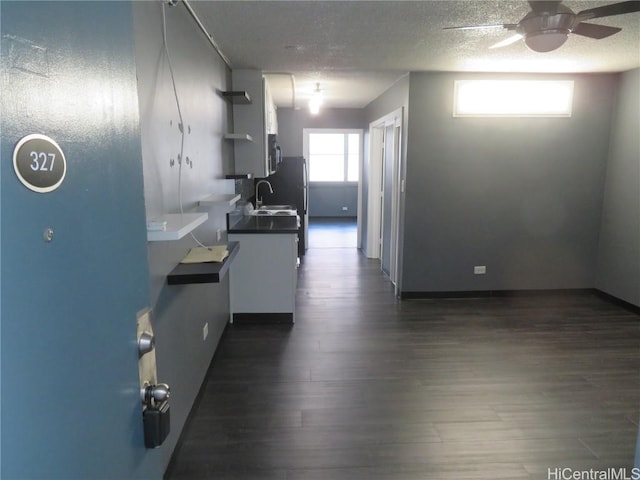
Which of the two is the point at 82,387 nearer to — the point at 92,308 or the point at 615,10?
the point at 92,308

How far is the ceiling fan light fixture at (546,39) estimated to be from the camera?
232 centimetres

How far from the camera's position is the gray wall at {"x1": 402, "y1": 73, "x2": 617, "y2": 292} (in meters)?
4.69

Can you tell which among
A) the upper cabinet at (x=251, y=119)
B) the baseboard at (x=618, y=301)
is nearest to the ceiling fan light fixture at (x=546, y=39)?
the upper cabinet at (x=251, y=119)

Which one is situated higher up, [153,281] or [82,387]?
[82,387]

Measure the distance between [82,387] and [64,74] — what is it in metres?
0.49

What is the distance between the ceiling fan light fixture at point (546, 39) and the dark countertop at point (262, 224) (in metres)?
2.36

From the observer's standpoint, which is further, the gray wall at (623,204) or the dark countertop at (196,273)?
the gray wall at (623,204)

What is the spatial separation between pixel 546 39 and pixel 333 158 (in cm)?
933

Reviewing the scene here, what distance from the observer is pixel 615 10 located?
2.17m

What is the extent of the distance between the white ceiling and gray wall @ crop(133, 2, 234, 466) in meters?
0.37

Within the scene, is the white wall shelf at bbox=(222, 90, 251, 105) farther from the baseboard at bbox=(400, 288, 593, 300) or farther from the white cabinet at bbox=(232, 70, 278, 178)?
the baseboard at bbox=(400, 288, 593, 300)

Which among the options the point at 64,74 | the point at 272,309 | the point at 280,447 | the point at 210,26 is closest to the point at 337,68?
the point at 210,26

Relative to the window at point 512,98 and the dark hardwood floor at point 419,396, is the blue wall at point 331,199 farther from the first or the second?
the dark hardwood floor at point 419,396

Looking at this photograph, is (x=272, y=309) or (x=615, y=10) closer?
(x=615, y=10)
